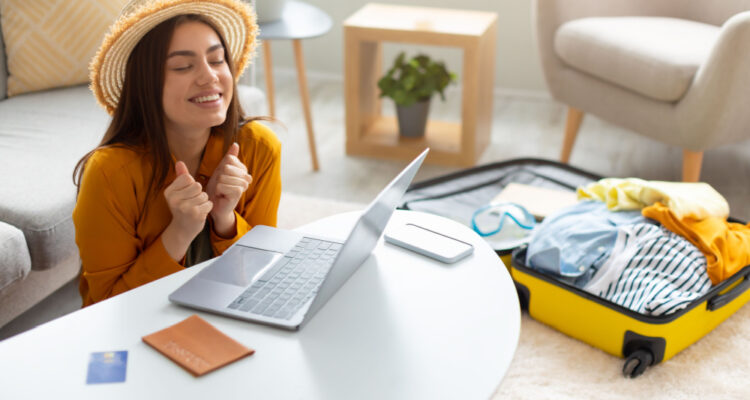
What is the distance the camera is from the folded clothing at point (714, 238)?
1728 mm

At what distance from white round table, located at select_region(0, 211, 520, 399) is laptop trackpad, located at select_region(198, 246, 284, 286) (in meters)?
0.04

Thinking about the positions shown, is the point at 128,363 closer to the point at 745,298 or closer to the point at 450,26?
the point at 745,298

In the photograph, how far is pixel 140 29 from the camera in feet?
4.02

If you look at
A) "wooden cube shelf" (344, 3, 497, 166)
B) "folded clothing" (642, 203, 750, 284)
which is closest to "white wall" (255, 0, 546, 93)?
"wooden cube shelf" (344, 3, 497, 166)

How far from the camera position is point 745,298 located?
1862mm

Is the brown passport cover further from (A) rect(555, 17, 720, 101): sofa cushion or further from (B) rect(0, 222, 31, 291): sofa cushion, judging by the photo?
(A) rect(555, 17, 720, 101): sofa cushion

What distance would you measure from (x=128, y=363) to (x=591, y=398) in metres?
1.01

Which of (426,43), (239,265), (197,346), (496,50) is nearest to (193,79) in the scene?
(239,265)

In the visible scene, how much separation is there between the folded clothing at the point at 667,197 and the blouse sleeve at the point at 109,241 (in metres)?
1.14

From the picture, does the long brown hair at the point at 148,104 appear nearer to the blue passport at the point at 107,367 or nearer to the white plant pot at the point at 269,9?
the blue passport at the point at 107,367

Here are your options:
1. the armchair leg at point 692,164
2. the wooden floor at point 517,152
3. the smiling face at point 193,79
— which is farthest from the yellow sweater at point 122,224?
the armchair leg at point 692,164

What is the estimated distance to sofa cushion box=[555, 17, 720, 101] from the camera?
86.0 inches

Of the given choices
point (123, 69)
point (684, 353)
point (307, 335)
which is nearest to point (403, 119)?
point (684, 353)

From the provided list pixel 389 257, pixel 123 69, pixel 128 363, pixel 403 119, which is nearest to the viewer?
pixel 128 363
